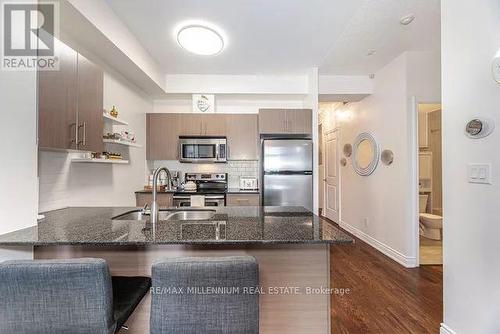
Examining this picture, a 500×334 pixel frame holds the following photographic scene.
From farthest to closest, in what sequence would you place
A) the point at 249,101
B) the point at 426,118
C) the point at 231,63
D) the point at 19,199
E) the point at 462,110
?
the point at 426,118
the point at 249,101
the point at 231,63
the point at 462,110
the point at 19,199

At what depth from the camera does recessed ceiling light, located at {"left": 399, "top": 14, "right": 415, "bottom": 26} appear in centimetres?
243

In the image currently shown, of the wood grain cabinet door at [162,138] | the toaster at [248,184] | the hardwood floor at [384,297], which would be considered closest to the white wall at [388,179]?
the hardwood floor at [384,297]

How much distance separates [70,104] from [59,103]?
11cm

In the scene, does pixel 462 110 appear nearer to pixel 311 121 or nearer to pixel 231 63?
pixel 311 121

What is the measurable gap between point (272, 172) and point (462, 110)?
7.22 feet

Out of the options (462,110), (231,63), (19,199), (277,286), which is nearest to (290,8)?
(231,63)

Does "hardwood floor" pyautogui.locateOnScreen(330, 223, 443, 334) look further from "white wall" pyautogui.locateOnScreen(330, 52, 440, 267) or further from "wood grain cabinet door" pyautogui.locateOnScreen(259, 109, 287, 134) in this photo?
"wood grain cabinet door" pyautogui.locateOnScreen(259, 109, 287, 134)

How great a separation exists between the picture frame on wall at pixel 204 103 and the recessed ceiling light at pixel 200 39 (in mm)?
1216

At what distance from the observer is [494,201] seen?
1.46 meters

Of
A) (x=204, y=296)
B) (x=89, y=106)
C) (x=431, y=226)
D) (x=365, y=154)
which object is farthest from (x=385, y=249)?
(x=89, y=106)

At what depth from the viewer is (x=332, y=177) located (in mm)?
5680

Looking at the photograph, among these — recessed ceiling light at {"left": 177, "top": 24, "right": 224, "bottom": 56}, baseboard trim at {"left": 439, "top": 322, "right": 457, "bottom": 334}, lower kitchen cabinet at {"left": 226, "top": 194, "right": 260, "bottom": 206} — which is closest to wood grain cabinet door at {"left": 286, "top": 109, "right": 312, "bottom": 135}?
lower kitchen cabinet at {"left": 226, "top": 194, "right": 260, "bottom": 206}

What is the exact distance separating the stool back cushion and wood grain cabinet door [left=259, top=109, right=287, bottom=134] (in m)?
3.08

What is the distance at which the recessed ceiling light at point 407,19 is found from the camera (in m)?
2.43
